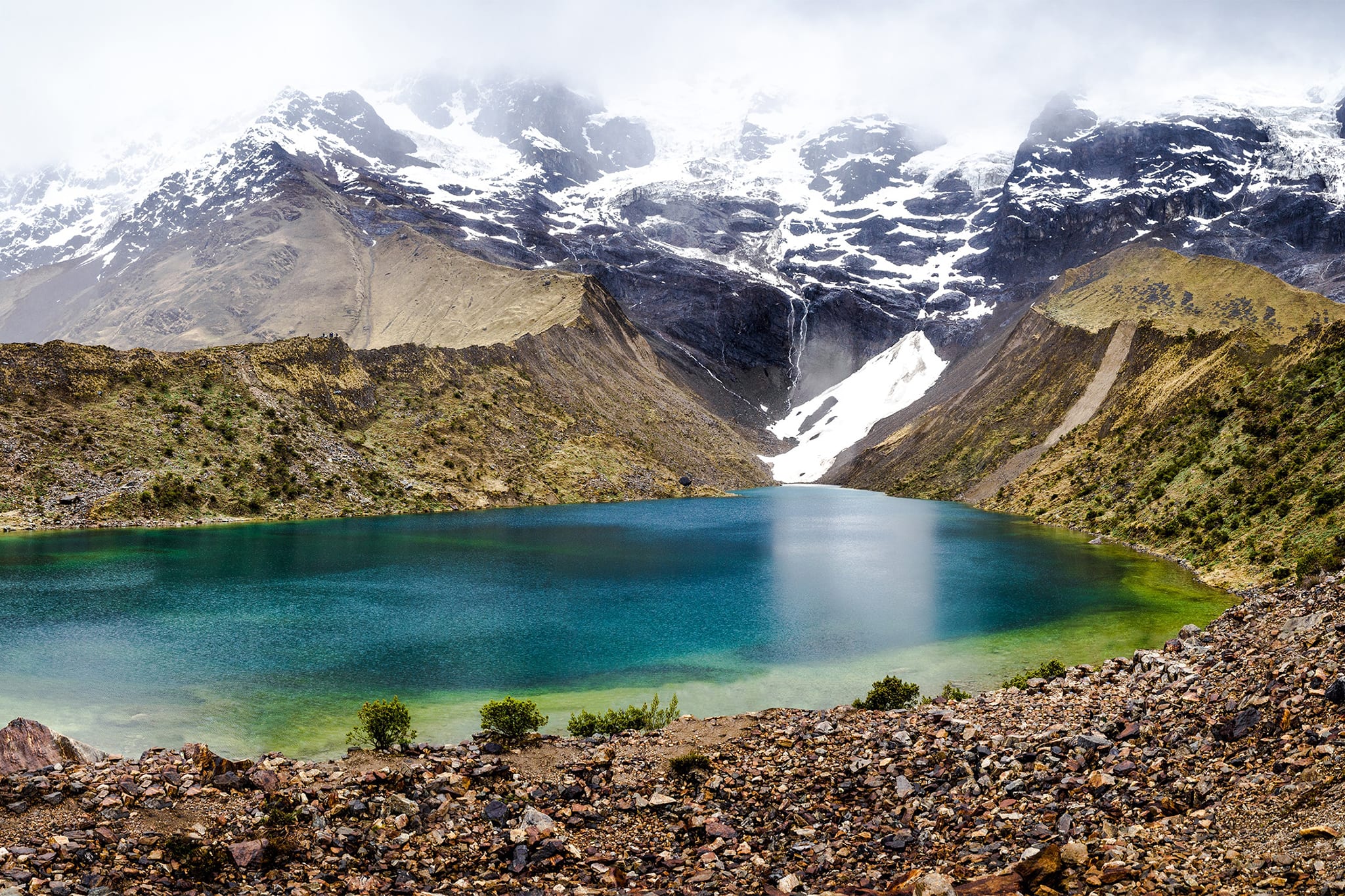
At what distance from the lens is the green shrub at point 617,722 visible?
1767 centimetres

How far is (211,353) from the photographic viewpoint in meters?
81.2

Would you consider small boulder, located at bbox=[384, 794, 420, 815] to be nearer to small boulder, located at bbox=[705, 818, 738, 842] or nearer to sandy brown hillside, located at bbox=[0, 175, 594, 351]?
small boulder, located at bbox=[705, 818, 738, 842]

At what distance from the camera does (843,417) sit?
18850 centimetres

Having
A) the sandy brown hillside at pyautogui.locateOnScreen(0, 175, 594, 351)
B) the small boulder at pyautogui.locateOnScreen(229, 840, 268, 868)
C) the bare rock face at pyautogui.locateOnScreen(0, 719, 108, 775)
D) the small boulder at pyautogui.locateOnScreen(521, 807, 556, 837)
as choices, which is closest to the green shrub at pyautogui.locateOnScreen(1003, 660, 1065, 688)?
the small boulder at pyautogui.locateOnScreen(521, 807, 556, 837)

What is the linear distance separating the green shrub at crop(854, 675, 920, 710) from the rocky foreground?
3.52 metres

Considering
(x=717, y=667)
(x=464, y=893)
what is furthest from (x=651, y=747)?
(x=717, y=667)

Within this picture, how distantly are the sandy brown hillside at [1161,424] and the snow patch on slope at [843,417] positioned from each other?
23166mm

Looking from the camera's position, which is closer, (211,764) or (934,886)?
(934,886)

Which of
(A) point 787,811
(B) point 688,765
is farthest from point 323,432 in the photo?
(A) point 787,811

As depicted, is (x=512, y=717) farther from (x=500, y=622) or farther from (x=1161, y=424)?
(x=1161, y=424)

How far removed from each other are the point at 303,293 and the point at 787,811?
553ft

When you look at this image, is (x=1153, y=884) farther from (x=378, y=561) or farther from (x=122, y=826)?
(x=378, y=561)

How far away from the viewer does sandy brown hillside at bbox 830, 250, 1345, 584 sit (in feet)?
128

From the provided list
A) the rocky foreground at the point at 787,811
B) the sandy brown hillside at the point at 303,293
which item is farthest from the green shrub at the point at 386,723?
the sandy brown hillside at the point at 303,293
